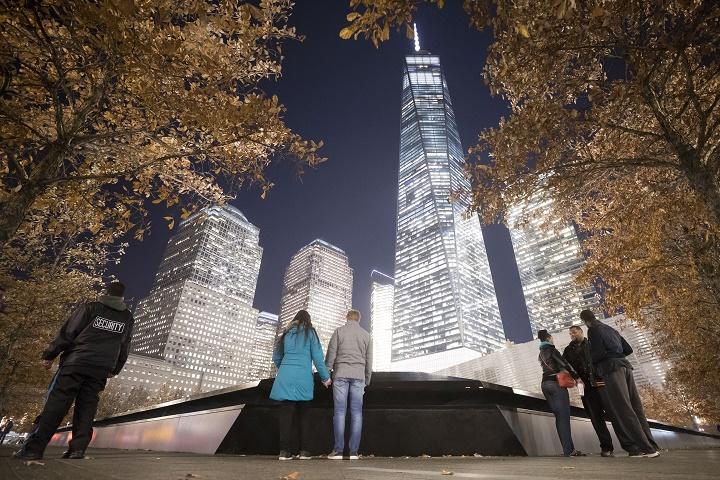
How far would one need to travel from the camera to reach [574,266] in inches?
6107

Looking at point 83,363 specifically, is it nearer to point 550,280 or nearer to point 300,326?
point 300,326

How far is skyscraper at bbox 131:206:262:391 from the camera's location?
13912 centimetres

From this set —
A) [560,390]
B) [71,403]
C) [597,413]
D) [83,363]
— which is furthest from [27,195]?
[597,413]

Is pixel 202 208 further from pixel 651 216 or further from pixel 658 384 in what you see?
pixel 658 384

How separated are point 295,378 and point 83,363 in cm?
251

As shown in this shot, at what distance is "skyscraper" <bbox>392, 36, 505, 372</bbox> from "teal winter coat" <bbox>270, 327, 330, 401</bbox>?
14654cm

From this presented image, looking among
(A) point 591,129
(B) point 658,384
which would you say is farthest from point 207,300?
(A) point 591,129

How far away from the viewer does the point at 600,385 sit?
5.29 meters

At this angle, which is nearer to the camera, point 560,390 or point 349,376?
point 349,376

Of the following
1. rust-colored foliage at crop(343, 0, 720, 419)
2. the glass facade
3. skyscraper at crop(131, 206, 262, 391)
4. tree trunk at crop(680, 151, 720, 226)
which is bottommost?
tree trunk at crop(680, 151, 720, 226)

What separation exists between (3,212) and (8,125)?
226cm

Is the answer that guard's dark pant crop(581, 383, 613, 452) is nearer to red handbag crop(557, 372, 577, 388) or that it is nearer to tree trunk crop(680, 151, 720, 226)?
red handbag crop(557, 372, 577, 388)

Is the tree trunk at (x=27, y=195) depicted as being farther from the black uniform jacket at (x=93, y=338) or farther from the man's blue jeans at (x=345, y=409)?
the man's blue jeans at (x=345, y=409)

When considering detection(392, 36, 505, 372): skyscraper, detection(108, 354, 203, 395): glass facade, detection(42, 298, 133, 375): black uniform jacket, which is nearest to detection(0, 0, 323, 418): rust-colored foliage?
detection(42, 298, 133, 375): black uniform jacket
